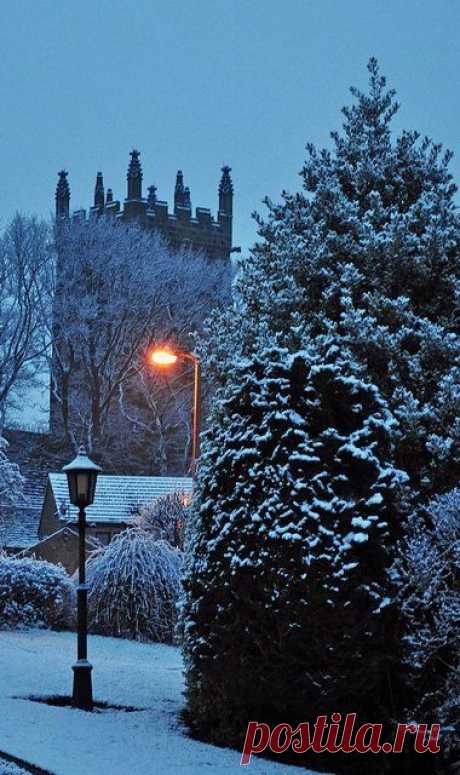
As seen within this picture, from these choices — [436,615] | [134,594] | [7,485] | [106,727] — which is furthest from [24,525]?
[436,615]

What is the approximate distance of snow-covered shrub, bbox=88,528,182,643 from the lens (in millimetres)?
24953

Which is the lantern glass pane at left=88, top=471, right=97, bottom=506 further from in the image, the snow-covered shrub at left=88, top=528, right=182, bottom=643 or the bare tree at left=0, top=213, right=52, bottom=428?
the bare tree at left=0, top=213, right=52, bottom=428

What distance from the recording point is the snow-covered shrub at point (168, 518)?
2986 cm

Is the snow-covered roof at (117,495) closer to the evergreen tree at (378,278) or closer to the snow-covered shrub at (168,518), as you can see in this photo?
the snow-covered shrub at (168,518)

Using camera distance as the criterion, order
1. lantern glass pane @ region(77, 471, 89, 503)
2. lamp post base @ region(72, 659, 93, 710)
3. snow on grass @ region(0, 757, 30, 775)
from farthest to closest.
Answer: lantern glass pane @ region(77, 471, 89, 503) → lamp post base @ region(72, 659, 93, 710) → snow on grass @ region(0, 757, 30, 775)

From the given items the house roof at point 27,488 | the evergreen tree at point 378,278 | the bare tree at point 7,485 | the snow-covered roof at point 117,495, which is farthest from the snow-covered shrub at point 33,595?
the evergreen tree at point 378,278

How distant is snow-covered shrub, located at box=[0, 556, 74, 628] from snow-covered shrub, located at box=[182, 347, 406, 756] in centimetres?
1420

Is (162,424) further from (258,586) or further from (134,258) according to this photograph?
(258,586)

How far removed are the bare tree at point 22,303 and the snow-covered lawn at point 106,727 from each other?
30.9 metres

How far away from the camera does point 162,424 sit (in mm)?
52688

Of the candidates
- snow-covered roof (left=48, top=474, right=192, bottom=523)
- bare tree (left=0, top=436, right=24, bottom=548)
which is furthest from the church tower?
bare tree (left=0, top=436, right=24, bottom=548)

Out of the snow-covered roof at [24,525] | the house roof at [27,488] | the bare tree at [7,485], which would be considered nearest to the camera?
the bare tree at [7,485]

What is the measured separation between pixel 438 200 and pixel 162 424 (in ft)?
133

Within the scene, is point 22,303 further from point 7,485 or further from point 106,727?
point 106,727
